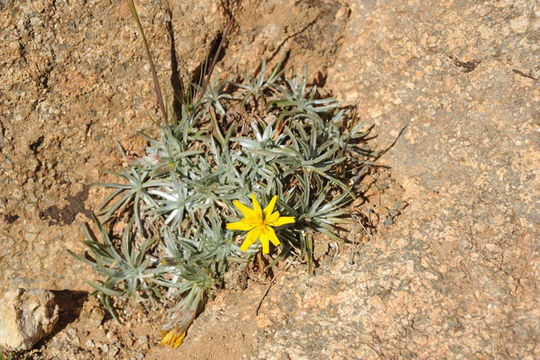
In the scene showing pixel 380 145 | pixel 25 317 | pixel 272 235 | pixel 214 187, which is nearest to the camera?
pixel 272 235

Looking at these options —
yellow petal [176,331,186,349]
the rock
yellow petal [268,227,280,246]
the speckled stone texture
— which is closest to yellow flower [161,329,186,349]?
yellow petal [176,331,186,349]

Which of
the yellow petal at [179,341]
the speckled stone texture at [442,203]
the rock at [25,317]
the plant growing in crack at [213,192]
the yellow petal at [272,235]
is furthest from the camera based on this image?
the plant growing in crack at [213,192]

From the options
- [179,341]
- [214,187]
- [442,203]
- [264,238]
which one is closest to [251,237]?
[264,238]

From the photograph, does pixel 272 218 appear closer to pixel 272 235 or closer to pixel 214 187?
pixel 272 235

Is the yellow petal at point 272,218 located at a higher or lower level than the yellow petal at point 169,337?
higher

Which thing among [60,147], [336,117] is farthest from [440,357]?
[60,147]

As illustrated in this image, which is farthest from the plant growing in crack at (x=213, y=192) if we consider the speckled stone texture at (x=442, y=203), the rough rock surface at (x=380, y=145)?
the speckled stone texture at (x=442, y=203)

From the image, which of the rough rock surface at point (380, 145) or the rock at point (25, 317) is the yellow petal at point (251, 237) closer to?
the rough rock surface at point (380, 145)
